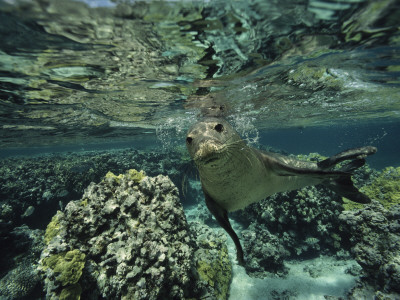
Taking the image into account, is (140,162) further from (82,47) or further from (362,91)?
(362,91)

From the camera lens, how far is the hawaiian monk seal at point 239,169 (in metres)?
2.92

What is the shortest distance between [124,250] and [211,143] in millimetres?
2473

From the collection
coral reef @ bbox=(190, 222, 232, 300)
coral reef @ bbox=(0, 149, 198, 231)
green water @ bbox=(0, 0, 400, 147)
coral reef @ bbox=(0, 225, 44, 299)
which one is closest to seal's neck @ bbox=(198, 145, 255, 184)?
coral reef @ bbox=(190, 222, 232, 300)

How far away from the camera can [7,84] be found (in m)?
7.69

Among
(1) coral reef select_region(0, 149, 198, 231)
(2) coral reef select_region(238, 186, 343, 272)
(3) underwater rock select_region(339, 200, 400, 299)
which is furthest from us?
(1) coral reef select_region(0, 149, 198, 231)

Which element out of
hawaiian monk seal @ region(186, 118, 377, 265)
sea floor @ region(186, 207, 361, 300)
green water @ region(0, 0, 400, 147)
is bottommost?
sea floor @ region(186, 207, 361, 300)

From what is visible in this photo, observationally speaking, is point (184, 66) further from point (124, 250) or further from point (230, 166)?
point (124, 250)

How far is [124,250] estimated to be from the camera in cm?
347

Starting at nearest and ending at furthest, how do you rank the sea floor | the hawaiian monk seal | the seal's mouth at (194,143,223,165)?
the seal's mouth at (194,143,223,165) → the hawaiian monk seal → the sea floor

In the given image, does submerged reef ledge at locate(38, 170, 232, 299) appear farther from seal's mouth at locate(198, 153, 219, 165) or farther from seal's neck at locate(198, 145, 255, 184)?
seal's mouth at locate(198, 153, 219, 165)

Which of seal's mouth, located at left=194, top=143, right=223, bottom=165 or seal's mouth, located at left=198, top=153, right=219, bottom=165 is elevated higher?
seal's mouth, located at left=194, top=143, right=223, bottom=165

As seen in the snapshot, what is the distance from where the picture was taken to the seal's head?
8.73ft

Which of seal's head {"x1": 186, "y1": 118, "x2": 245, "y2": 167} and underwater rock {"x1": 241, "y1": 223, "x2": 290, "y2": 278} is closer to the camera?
seal's head {"x1": 186, "y1": 118, "x2": 245, "y2": 167}

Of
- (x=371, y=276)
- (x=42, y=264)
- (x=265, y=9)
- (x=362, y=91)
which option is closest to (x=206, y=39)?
(x=265, y=9)
